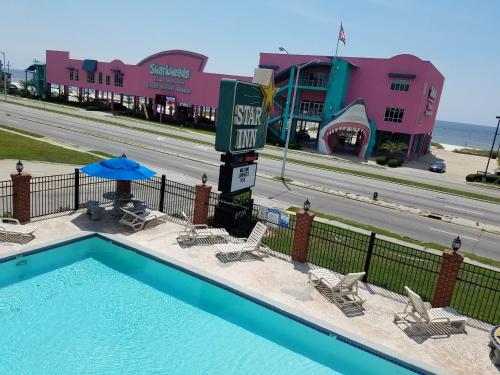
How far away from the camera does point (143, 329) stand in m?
9.14

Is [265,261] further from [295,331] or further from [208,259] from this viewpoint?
[295,331]

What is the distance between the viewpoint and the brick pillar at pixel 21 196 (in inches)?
514

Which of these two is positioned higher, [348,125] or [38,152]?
[348,125]

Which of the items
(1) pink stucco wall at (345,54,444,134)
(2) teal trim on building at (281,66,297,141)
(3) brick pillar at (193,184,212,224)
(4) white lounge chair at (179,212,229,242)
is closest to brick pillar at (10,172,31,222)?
(4) white lounge chair at (179,212,229,242)

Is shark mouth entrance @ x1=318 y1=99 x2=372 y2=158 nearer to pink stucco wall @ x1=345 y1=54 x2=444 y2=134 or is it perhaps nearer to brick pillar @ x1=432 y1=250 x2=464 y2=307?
pink stucco wall @ x1=345 y1=54 x2=444 y2=134

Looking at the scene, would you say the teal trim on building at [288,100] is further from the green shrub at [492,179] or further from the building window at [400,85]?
the green shrub at [492,179]

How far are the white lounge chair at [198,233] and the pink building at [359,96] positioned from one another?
3761cm

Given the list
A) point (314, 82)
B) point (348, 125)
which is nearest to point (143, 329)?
point (348, 125)

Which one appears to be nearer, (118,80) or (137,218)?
(137,218)

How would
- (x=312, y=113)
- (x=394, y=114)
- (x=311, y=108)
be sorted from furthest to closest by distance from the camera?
(x=311, y=108)
(x=312, y=113)
(x=394, y=114)

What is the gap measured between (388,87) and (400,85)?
1.51m

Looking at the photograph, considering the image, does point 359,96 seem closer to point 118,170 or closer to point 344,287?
point 118,170

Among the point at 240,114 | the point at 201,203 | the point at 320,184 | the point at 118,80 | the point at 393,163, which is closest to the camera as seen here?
the point at 240,114

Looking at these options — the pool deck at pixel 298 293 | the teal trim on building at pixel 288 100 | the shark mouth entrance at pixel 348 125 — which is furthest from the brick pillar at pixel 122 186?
the shark mouth entrance at pixel 348 125
